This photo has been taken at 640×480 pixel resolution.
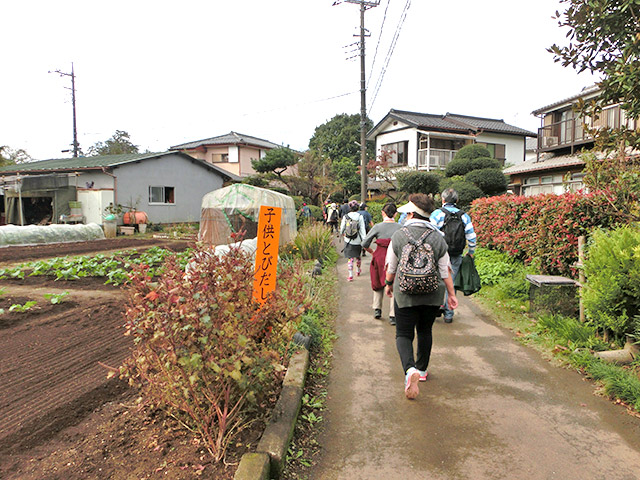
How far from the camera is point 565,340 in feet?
16.2

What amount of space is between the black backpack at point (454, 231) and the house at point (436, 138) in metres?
22.7

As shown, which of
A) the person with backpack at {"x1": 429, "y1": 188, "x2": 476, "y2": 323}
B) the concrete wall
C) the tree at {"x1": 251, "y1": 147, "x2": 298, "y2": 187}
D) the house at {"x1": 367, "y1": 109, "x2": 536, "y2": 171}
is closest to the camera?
the person with backpack at {"x1": 429, "y1": 188, "x2": 476, "y2": 323}

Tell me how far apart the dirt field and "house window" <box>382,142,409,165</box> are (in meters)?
27.0

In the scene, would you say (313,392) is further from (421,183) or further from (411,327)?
(421,183)

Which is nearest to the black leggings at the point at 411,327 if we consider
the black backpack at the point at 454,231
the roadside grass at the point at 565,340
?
the roadside grass at the point at 565,340

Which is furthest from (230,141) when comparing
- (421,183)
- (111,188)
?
(421,183)

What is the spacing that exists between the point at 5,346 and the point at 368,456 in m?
4.14

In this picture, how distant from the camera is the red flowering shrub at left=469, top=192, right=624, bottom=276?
6.04 metres

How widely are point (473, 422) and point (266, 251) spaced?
2.25m

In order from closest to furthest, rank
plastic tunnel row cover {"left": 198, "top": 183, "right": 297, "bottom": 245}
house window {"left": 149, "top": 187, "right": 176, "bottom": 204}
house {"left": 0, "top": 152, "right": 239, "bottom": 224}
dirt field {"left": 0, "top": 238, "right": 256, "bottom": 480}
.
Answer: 1. dirt field {"left": 0, "top": 238, "right": 256, "bottom": 480}
2. plastic tunnel row cover {"left": 198, "top": 183, "right": 297, "bottom": 245}
3. house {"left": 0, "top": 152, "right": 239, "bottom": 224}
4. house window {"left": 149, "top": 187, "right": 176, "bottom": 204}

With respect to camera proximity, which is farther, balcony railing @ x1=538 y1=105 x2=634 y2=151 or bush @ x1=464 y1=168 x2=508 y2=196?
balcony railing @ x1=538 y1=105 x2=634 y2=151

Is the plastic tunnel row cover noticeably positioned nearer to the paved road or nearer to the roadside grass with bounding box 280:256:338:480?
the roadside grass with bounding box 280:256:338:480

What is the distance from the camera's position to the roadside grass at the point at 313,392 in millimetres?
2918

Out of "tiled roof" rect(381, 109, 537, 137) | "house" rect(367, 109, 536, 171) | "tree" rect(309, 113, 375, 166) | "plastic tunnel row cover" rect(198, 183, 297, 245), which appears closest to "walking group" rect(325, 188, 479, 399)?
"plastic tunnel row cover" rect(198, 183, 297, 245)
